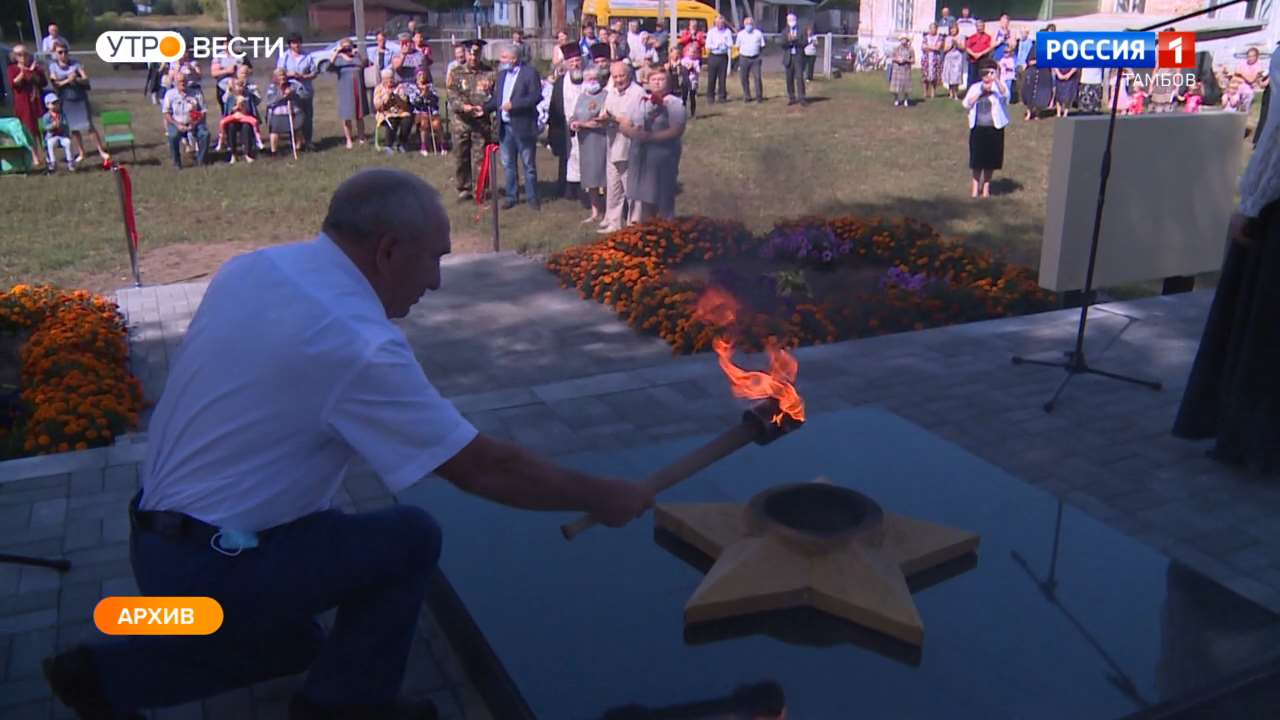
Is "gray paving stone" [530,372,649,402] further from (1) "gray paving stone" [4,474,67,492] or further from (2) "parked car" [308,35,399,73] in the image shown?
(2) "parked car" [308,35,399,73]

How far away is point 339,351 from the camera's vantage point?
2.20 meters

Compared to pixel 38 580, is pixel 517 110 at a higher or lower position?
higher

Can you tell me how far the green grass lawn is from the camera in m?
10.5

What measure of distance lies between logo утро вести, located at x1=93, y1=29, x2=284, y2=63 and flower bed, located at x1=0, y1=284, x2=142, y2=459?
34.8 ft

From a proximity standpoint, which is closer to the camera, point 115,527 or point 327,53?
point 115,527

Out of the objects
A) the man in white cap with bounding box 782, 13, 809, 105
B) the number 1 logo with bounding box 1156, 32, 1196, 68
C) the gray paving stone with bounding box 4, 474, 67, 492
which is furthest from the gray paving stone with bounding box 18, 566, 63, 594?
the man in white cap with bounding box 782, 13, 809, 105

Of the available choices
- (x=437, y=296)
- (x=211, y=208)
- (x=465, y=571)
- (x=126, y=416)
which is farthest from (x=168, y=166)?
(x=465, y=571)

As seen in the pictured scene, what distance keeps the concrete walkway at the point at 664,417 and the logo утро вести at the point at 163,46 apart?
10.5 m

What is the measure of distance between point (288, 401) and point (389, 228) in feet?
1.44

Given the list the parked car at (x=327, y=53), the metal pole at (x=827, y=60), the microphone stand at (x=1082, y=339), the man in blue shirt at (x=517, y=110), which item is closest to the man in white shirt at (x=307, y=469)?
the microphone stand at (x=1082, y=339)

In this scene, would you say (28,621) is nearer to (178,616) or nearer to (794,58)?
(178,616)

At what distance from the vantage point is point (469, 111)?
483 inches

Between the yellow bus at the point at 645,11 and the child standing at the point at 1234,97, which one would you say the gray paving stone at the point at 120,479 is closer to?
the child standing at the point at 1234,97

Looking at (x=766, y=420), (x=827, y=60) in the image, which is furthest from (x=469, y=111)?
(x=827, y=60)
